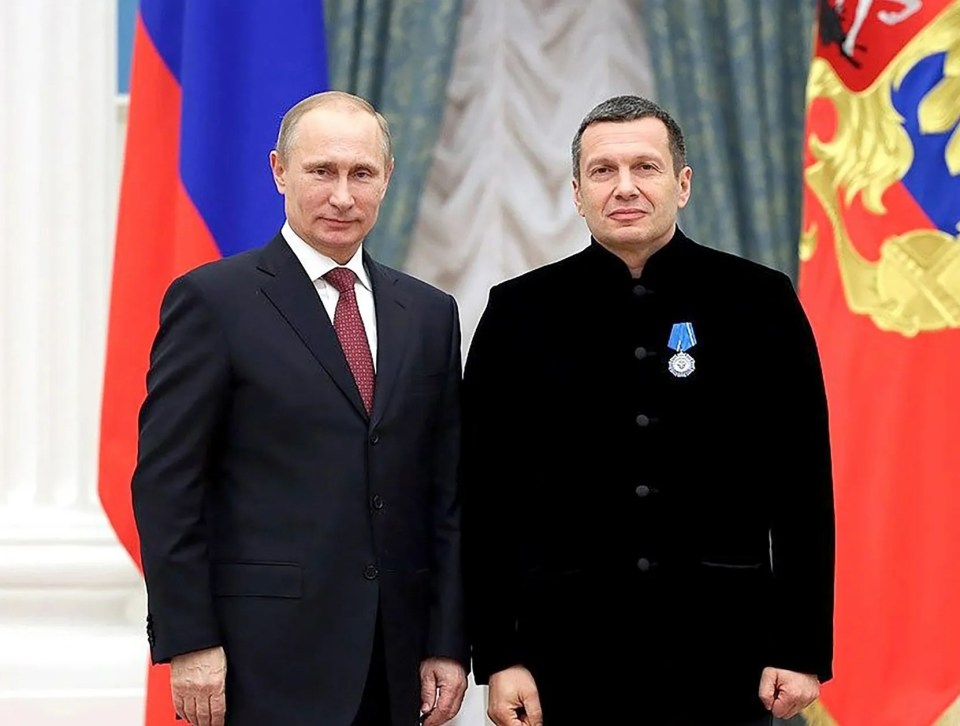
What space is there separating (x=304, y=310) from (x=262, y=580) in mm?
408

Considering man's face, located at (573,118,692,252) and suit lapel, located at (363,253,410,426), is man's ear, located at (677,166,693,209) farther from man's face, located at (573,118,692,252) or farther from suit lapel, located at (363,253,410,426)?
suit lapel, located at (363,253,410,426)

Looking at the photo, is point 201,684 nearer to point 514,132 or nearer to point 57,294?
point 57,294

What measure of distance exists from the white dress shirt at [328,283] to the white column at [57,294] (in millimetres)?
1487

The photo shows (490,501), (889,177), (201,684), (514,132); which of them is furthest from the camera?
(514,132)

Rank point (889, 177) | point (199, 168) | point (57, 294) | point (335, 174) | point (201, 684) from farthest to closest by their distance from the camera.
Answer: point (57, 294) < point (199, 168) < point (889, 177) < point (335, 174) < point (201, 684)

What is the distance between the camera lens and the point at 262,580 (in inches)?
75.4

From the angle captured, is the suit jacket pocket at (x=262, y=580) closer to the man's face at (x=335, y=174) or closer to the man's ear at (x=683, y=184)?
the man's face at (x=335, y=174)

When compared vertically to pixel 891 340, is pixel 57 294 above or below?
above

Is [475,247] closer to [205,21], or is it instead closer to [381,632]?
[205,21]

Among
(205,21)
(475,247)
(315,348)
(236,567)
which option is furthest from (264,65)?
(236,567)

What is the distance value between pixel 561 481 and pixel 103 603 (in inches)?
68.4

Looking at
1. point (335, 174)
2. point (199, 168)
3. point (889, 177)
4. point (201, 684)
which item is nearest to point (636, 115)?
point (335, 174)

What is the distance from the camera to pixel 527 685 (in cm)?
203

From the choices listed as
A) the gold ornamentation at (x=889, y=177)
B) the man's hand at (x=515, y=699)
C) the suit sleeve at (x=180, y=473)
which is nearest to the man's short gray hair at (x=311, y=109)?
the suit sleeve at (x=180, y=473)
